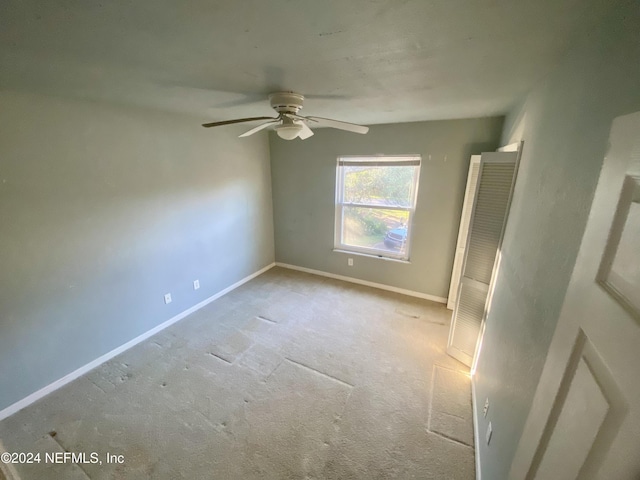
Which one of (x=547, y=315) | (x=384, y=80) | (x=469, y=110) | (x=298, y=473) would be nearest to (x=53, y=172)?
(x=384, y=80)

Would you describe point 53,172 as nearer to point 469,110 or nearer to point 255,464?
point 255,464

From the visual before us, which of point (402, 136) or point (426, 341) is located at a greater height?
point (402, 136)

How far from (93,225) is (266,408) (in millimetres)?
2047

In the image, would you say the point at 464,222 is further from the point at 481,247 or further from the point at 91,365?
the point at 91,365

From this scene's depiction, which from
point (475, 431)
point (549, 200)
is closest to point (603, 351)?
point (549, 200)

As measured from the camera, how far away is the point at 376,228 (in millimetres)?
3600

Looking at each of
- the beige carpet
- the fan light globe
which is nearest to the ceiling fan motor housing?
the fan light globe

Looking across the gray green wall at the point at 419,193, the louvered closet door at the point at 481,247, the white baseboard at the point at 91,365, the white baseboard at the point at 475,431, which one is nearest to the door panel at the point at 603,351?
the white baseboard at the point at 475,431

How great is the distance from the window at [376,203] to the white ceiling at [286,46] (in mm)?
1365

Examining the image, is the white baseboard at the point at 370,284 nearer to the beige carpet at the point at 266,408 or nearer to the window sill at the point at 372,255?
the window sill at the point at 372,255

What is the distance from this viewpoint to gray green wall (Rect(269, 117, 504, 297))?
113 inches

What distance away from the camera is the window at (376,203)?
10.6ft

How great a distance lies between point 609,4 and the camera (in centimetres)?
79

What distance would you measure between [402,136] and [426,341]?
235 cm
